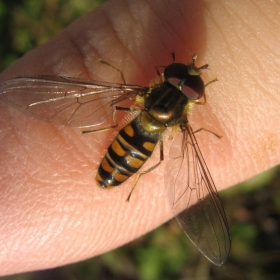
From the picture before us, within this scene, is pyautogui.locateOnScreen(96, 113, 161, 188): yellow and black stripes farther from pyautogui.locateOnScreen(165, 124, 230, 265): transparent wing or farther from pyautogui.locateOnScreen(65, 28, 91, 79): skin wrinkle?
pyautogui.locateOnScreen(65, 28, 91, 79): skin wrinkle

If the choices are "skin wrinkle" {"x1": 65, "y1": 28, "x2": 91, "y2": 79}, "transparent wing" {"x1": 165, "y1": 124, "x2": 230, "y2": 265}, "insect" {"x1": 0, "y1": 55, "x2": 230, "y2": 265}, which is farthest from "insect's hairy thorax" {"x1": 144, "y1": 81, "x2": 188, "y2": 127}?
"skin wrinkle" {"x1": 65, "y1": 28, "x2": 91, "y2": 79}

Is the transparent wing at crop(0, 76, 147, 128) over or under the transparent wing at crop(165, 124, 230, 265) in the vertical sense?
over

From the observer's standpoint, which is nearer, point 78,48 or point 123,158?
point 123,158

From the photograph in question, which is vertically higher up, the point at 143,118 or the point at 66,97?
the point at 66,97

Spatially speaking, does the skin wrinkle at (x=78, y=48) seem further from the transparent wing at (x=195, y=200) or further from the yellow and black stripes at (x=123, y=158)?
the transparent wing at (x=195, y=200)

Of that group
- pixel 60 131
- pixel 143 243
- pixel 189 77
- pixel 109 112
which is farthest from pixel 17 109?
pixel 143 243

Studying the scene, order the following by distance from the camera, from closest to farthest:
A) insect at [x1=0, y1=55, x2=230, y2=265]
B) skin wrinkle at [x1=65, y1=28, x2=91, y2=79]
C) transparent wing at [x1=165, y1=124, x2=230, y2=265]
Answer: transparent wing at [x1=165, y1=124, x2=230, y2=265] → insect at [x1=0, y1=55, x2=230, y2=265] → skin wrinkle at [x1=65, y1=28, x2=91, y2=79]

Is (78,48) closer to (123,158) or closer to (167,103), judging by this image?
(167,103)

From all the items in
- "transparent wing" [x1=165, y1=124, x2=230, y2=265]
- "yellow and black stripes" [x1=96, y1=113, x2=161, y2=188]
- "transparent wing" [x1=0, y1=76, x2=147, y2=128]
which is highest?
"transparent wing" [x1=0, y1=76, x2=147, y2=128]

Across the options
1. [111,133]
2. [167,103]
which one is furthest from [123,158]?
[167,103]
